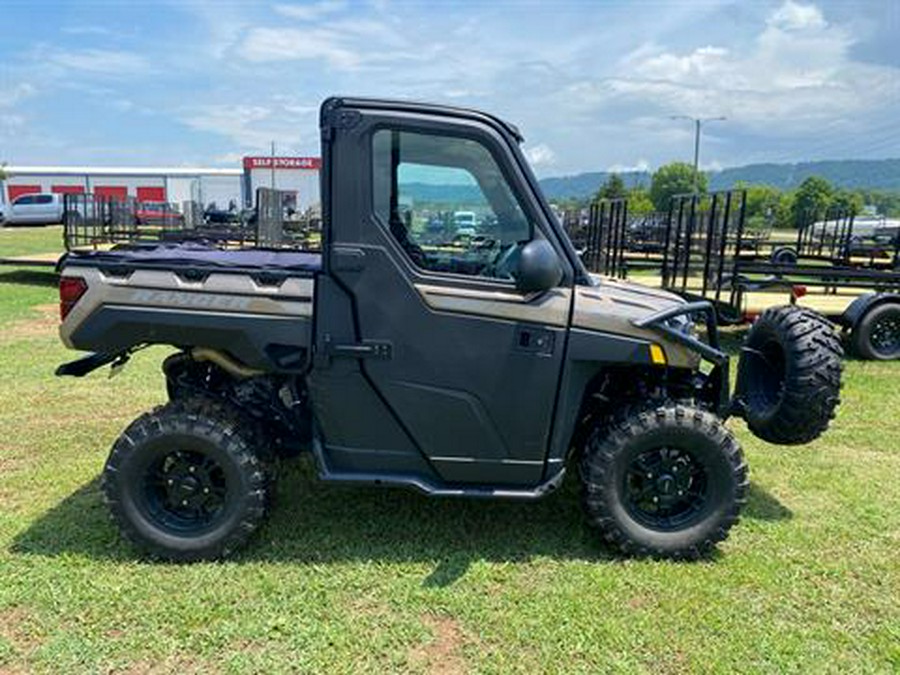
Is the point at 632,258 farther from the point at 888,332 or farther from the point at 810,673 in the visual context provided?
the point at 810,673

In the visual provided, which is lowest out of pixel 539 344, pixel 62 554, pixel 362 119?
pixel 62 554

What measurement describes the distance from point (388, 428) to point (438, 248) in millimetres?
932

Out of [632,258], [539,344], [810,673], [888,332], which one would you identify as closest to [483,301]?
[539,344]

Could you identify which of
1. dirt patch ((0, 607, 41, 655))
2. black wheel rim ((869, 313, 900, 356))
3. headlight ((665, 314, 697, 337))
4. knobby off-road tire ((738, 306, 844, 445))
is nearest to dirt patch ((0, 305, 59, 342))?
dirt patch ((0, 607, 41, 655))

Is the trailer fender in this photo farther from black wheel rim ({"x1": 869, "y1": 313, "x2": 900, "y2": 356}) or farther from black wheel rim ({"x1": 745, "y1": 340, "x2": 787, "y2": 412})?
black wheel rim ({"x1": 745, "y1": 340, "x2": 787, "y2": 412})

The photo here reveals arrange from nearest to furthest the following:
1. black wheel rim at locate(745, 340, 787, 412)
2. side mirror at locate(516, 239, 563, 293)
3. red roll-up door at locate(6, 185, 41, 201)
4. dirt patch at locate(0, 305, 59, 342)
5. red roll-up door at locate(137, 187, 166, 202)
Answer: side mirror at locate(516, 239, 563, 293), black wheel rim at locate(745, 340, 787, 412), dirt patch at locate(0, 305, 59, 342), red roll-up door at locate(137, 187, 166, 202), red roll-up door at locate(6, 185, 41, 201)

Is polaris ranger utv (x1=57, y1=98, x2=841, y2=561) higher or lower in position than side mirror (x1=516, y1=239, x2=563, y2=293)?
lower

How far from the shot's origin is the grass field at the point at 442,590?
2.93m

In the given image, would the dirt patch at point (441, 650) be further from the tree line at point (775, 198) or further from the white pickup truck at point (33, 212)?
the white pickup truck at point (33, 212)

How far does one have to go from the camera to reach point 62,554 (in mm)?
3629

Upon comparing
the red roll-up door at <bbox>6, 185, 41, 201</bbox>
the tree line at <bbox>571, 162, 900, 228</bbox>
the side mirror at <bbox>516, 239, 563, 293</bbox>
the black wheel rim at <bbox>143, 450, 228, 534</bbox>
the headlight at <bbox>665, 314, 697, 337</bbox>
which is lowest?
the black wheel rim at <bbox>143, 450, 228, 534</bbox>

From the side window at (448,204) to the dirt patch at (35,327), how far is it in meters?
7.60

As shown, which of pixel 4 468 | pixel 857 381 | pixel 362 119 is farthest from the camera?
pixel 857 381

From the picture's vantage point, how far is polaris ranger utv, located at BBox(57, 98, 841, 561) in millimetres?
3387
